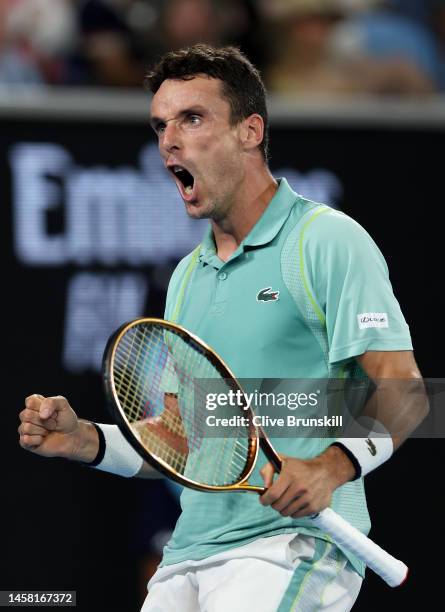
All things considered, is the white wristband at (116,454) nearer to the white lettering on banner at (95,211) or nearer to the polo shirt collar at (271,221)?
the polo shirt collar at (271,221)

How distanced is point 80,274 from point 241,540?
7.32 ft

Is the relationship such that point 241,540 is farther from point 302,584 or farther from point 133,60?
point 133,60

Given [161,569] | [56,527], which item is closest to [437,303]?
[56,527]

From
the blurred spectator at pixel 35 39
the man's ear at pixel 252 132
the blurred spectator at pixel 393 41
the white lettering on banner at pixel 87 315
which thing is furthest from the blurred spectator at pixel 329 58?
the man's ear at pixel 252 132

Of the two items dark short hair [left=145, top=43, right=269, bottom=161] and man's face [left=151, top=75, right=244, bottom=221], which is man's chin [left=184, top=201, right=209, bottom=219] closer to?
man's face [left=151, top=75, right=244, bottom=221]

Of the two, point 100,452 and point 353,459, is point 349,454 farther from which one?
point 100,452

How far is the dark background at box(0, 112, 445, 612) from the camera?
521 centimetres

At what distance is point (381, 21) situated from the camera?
21.9ft

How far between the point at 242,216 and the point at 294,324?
45 cm

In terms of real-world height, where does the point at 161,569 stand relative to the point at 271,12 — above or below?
below

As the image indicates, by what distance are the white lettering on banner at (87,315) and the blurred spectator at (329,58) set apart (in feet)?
5.74

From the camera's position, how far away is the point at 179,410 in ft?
11.6

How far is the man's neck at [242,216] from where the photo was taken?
3.57m

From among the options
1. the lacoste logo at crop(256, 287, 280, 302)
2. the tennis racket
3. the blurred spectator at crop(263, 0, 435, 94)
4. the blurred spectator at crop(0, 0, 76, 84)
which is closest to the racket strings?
the tennis racket
